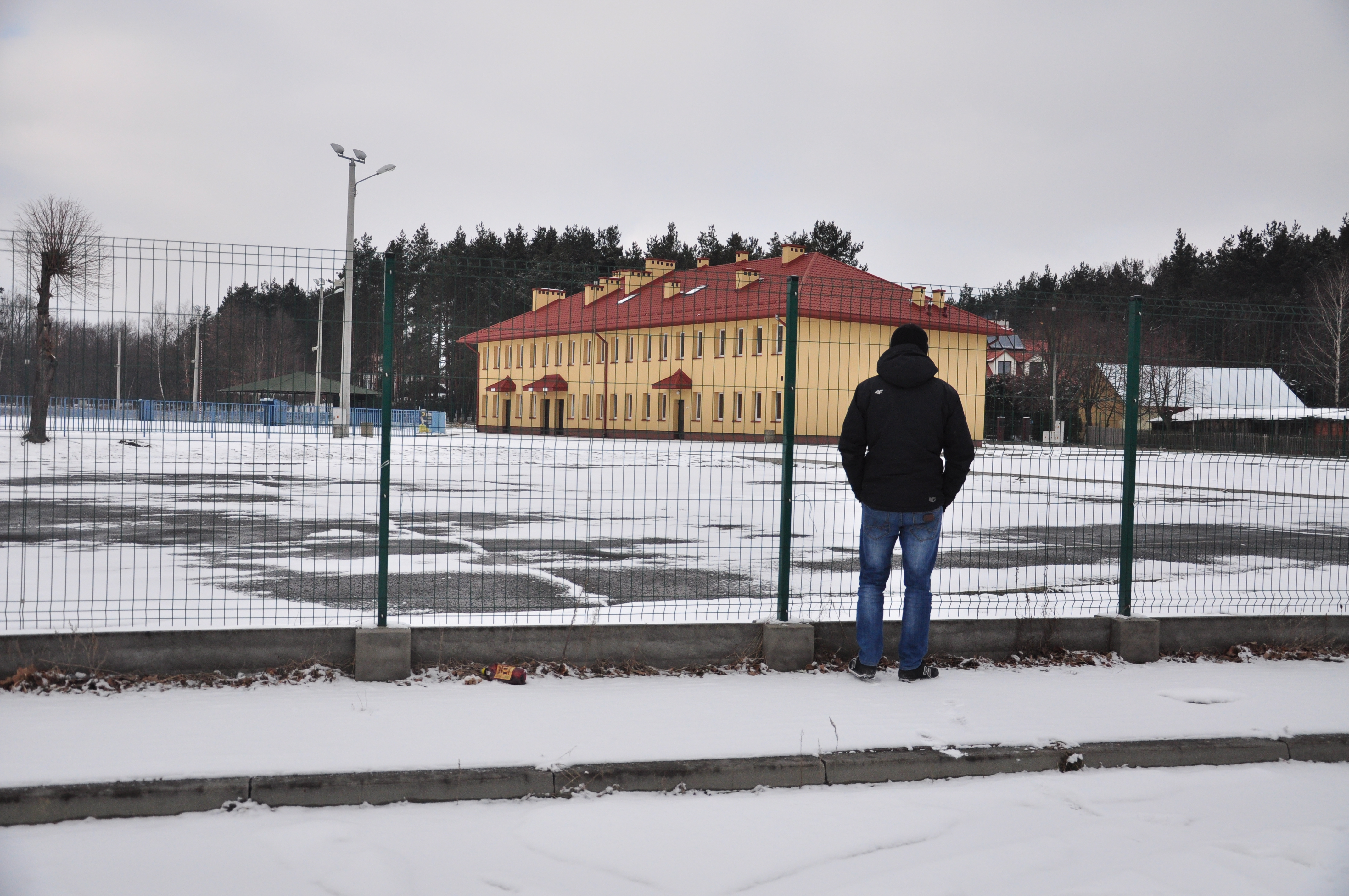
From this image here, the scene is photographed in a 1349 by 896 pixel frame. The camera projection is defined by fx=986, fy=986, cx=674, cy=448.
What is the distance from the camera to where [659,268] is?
466 inches

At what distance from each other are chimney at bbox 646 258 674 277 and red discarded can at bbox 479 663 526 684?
293 centimetres

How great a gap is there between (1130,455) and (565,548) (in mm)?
7138

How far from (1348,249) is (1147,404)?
72.1 m

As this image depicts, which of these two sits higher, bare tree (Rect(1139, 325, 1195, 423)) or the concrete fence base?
bare tree (Rect(1139, 325, 1195, 423))

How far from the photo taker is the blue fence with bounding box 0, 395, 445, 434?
255 inches

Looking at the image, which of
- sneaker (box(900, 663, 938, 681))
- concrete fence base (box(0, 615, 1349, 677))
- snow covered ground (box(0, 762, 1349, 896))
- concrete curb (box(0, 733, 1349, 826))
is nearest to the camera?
snow covered ground (box(0, 762, 1349, 896))

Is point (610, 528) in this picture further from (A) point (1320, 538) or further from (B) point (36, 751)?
(A) point (1320, 538)

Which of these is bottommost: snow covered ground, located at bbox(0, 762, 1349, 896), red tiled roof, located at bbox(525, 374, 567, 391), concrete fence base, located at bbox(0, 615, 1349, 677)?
snow covered ground, located at bbox(0, 762, 1349, 896)

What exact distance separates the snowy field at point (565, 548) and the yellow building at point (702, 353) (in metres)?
0.26

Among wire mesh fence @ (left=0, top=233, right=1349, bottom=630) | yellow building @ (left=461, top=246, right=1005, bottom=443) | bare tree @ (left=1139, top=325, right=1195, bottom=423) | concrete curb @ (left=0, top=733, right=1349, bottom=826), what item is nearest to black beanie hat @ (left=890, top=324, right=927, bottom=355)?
yellow building @ (left=461, top=246, right=1005, bottom=443)

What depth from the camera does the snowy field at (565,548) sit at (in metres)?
7.61

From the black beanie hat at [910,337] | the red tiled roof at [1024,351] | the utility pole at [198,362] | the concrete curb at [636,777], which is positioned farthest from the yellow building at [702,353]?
the concrete curb at [636,777]

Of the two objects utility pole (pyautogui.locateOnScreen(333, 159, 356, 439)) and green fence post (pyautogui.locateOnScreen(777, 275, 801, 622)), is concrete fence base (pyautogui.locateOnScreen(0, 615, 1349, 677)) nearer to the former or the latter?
green fence post (pyautogui.locateOnScreen(777, 275, 801, 622))

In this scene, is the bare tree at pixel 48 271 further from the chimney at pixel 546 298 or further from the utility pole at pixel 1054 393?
the utility pole at pixel 1054 393
